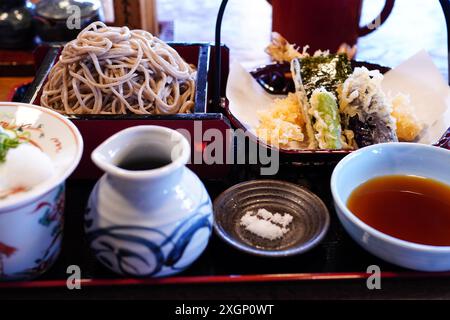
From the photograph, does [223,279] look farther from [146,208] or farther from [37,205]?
[37,205]

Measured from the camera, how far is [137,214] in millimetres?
1022

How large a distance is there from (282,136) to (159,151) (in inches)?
21.9

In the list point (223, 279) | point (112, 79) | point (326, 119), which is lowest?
point (223, 279)

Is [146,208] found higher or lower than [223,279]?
higher

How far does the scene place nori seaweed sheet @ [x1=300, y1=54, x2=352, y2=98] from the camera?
167 cm

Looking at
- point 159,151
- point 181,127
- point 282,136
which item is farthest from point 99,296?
point 282,136

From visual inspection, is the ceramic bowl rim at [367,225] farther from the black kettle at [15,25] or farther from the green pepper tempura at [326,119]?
the black kettle at [15,25]

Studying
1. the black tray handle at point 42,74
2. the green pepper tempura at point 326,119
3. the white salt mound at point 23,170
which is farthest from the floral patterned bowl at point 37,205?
the green pepper tempura at point 326,119

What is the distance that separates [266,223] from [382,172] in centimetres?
37

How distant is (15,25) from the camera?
2.47 metres

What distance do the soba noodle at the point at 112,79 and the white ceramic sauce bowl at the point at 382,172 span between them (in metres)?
0.52

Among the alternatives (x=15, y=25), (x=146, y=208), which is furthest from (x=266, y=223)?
(x=15, y=25)

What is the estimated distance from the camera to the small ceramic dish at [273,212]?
1166mm

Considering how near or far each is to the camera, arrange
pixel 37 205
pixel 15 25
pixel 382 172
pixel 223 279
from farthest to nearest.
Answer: pixel 15 25
pixel 382 172
pixel 223 279
pixel 37 205
